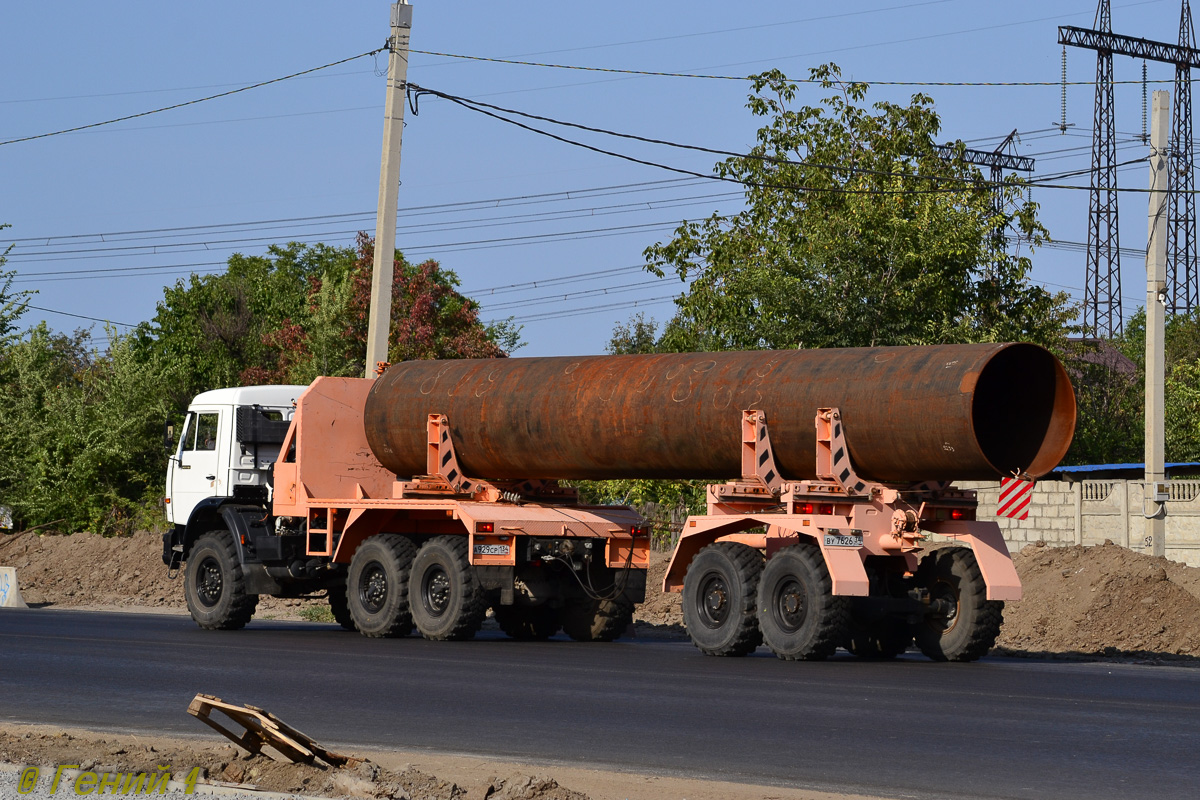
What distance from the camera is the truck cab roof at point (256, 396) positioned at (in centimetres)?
2191

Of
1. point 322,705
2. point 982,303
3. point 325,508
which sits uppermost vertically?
point 982,303

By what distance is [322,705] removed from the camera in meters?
11.8

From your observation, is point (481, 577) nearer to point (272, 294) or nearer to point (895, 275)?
point (895, 275)

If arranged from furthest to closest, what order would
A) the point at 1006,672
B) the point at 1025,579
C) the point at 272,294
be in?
the point at 272,294
the point at 1025,579
the point at 1006,672

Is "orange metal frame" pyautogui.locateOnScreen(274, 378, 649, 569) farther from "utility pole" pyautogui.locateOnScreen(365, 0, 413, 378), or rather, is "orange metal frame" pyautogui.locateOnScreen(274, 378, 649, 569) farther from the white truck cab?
"utility pole" pyautogui.locateOnScreen(365, 0, 413, 378)

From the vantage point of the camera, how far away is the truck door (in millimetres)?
21859

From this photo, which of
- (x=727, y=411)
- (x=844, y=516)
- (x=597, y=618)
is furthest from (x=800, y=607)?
(x=597, y=618)

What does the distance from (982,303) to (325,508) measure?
19231 millimetres

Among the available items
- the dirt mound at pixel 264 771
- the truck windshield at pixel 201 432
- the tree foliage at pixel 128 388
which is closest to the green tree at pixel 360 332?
the tree foliage at pixel 128 388

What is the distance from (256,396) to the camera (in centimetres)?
2192

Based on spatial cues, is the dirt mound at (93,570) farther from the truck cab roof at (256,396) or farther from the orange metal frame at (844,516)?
the orange metal frame at (844,516)

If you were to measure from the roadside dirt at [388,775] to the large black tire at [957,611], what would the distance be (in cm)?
837

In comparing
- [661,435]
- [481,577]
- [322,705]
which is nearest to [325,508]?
[481,577]

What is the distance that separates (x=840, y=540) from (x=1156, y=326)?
11338 millimetres
